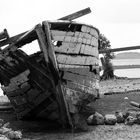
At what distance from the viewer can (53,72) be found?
887 cm

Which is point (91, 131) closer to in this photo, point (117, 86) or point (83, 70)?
point (83, 70)

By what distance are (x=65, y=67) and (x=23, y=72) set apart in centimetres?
96

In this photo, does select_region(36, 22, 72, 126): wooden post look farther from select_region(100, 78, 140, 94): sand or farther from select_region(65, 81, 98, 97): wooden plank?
select_region(100, 78, 140, 94): sand

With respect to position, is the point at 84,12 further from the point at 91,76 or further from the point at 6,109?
the point at 6,109

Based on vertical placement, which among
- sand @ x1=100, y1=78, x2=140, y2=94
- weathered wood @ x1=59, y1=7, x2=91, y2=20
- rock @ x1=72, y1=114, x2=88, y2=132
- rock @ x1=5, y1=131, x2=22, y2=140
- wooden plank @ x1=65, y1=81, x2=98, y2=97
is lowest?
sand @ x1=100, y1=78, x2=140, y2=94

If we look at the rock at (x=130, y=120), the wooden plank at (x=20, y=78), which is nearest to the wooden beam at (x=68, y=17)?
the wooden plank at (x=20, y=78)

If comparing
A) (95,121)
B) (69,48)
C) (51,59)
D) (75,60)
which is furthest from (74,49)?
(95,121)

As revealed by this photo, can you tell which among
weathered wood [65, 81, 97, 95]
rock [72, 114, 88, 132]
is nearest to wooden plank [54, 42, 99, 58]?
weathered wood [65, 81, 97, 95]

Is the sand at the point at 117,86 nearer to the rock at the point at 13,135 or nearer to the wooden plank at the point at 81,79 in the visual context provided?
the wooden plank at the point at 81,79

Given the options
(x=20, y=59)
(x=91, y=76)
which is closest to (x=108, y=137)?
(x=91, y=76)

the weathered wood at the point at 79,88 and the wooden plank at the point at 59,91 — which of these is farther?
the weathered wood at the point at 79,88

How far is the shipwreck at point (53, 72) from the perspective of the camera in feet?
29.3

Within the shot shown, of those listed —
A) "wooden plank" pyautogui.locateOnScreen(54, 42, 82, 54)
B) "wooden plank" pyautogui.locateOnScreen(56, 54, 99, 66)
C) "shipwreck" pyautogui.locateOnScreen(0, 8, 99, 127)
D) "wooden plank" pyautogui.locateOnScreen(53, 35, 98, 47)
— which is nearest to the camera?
"shipwreck" pyautogui.locateOnScreen(0, 8, 99, 127)

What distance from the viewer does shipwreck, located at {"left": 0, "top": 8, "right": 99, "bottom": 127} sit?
8.92m
